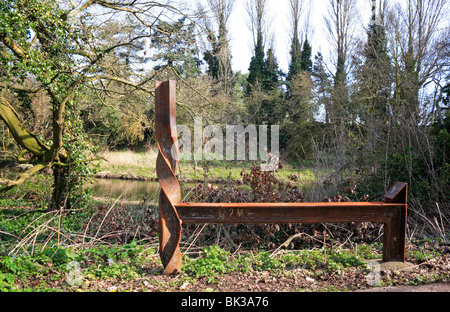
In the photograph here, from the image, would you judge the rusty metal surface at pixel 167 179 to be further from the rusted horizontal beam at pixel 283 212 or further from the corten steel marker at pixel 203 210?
the rusted horizontal beam at pixel 283 212

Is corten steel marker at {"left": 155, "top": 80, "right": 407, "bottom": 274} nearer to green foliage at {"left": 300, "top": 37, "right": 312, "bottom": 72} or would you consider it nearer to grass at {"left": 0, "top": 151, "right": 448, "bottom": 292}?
grass at {"left": 0, "top": 151, "right": 448, "bottom": 292}

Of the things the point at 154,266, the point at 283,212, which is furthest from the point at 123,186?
the point at 283,212

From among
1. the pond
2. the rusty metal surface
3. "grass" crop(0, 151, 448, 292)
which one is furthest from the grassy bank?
the pond

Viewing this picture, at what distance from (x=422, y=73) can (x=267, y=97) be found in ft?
35.4

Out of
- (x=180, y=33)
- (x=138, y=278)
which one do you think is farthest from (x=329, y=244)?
(x=180, y=33)

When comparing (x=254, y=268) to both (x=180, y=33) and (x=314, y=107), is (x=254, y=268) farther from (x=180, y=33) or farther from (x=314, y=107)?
(x=314, y=107)

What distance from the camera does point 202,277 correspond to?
3553mm

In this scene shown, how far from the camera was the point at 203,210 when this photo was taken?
3535 millimetres

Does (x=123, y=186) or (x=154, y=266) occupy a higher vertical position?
(x=154, y=266)

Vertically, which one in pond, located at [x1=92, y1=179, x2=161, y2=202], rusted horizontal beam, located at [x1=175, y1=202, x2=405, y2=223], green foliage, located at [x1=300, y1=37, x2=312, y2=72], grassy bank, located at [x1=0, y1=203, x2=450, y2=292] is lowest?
pond, located at [x1=92, y1=179, x2=161, y2=202]

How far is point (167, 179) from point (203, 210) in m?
0.49

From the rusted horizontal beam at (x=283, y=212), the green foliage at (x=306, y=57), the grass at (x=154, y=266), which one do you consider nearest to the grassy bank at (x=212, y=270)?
the grass at (x=154, y=266)

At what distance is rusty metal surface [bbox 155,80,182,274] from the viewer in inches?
137

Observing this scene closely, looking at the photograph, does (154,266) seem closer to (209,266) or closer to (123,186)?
A: (209,266)
